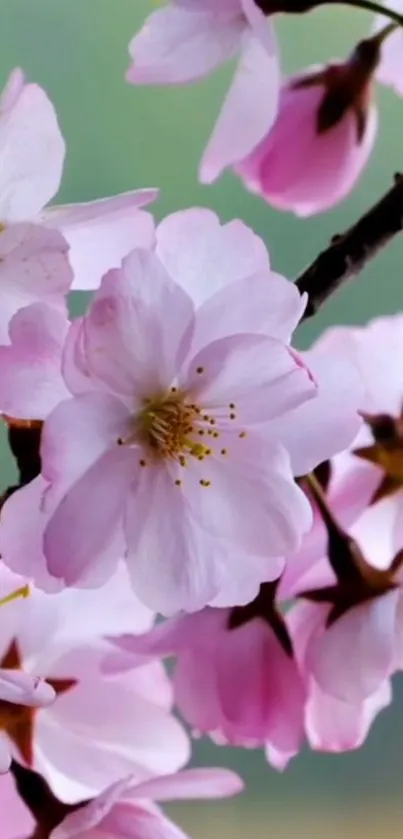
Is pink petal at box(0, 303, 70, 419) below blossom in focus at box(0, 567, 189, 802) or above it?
above

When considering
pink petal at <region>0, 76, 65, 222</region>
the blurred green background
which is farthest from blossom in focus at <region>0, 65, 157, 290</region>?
the blurred green background

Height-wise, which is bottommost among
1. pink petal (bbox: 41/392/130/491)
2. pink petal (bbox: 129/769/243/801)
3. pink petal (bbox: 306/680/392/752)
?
pink petal (bbox: 129/769/243/801)

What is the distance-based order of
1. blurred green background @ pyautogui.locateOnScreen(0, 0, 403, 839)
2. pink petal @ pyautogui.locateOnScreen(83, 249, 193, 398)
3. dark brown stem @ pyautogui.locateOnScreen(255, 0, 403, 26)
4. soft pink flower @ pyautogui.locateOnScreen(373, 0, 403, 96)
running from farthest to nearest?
blurred green background @ pyautogui.locateOnScreen(0, 0, 403, 839), soft pink flower @ pyautogui.locateOnScreen(373, 0, 403, 96), dark brown stem @ pyautogui.locateOnScreen(255, 0, 403, 26), pink petal @ pyautogui.locateOnScreen(83, 249, 193, 398)

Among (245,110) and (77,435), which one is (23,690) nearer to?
(77,435)

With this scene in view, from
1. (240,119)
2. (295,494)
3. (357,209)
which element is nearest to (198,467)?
(295,494)

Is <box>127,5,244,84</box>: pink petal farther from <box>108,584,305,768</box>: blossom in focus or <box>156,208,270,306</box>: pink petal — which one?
<box>108,584,305,768</box>: blossom in focus

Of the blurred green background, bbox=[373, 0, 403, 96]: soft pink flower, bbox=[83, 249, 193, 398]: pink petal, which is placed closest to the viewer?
bbox=[83, 249, 193, 398]: pink petal

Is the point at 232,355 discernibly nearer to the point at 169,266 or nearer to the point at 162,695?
the point at 169,266
